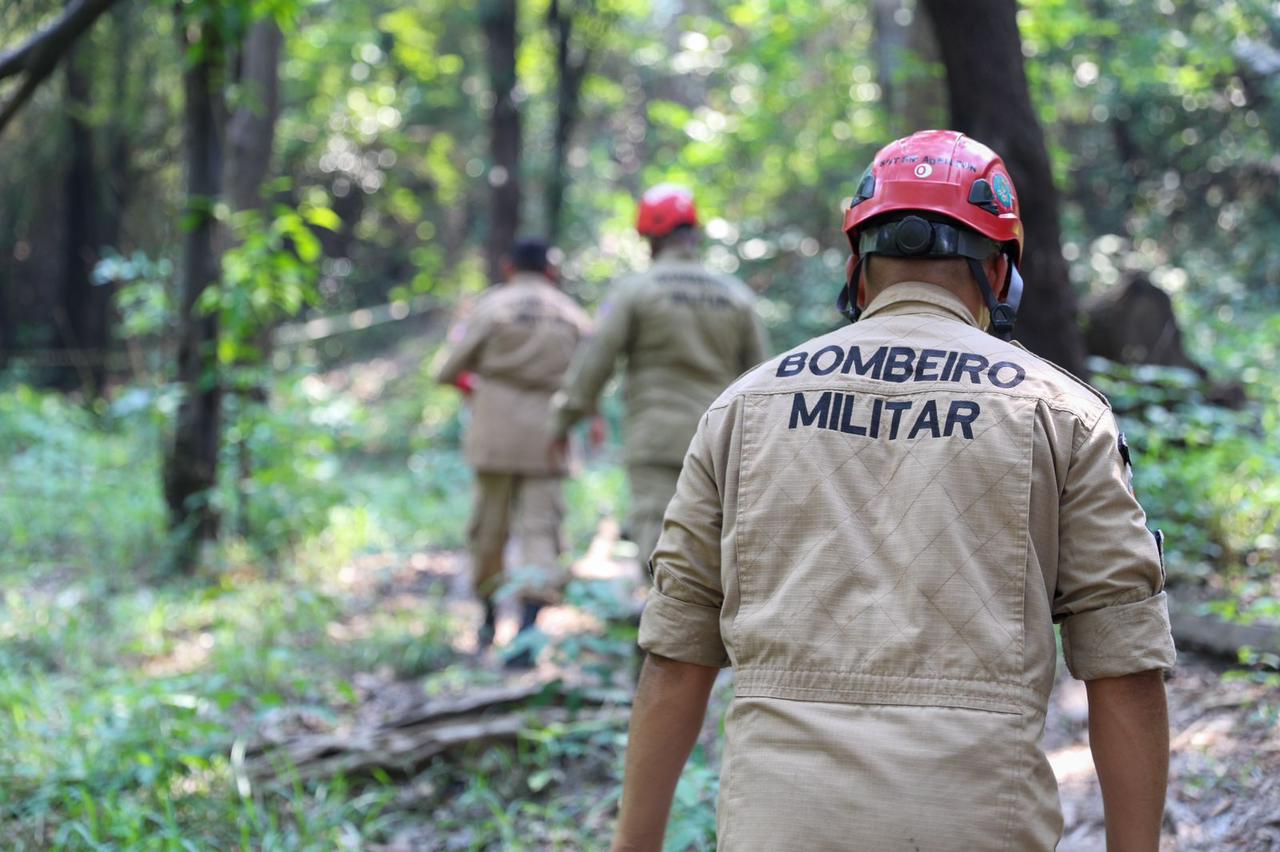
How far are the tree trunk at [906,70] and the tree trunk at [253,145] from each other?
4.16 meters

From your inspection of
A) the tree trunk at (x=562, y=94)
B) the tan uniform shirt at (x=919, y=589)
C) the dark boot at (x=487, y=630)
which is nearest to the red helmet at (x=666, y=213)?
the dark boot at (x=487, y=630)

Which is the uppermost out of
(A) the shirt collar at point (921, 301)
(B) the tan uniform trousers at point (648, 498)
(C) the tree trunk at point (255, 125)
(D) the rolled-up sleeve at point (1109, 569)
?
(C) the tree trunk at point (255, 125)

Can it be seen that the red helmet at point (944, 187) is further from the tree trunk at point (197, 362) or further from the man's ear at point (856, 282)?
the tree trunk at point (197, 362)

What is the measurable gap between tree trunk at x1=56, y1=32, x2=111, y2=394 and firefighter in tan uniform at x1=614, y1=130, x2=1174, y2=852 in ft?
49.0

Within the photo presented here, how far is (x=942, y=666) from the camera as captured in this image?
5.36ft

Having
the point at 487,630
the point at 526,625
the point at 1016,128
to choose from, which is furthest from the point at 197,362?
the point at 1016,128

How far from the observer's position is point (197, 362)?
25.1 feet

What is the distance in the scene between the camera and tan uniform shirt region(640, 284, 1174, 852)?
5.24 ft

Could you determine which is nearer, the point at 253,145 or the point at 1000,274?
the point at 1000,274

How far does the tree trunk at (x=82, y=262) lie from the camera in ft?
51.3

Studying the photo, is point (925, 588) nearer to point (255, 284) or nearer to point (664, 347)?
point (664, 347)

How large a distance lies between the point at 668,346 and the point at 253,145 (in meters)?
4.45

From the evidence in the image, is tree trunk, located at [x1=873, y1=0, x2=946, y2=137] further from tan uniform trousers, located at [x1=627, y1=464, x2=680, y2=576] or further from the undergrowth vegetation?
tan uniform trousers, located at [x1=627, y1=464, x2=680, y2=576]

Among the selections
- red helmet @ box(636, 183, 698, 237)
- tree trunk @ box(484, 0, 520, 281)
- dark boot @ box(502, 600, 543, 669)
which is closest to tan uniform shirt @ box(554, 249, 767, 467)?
red helmet @ box(636, 183, 698, 237)
